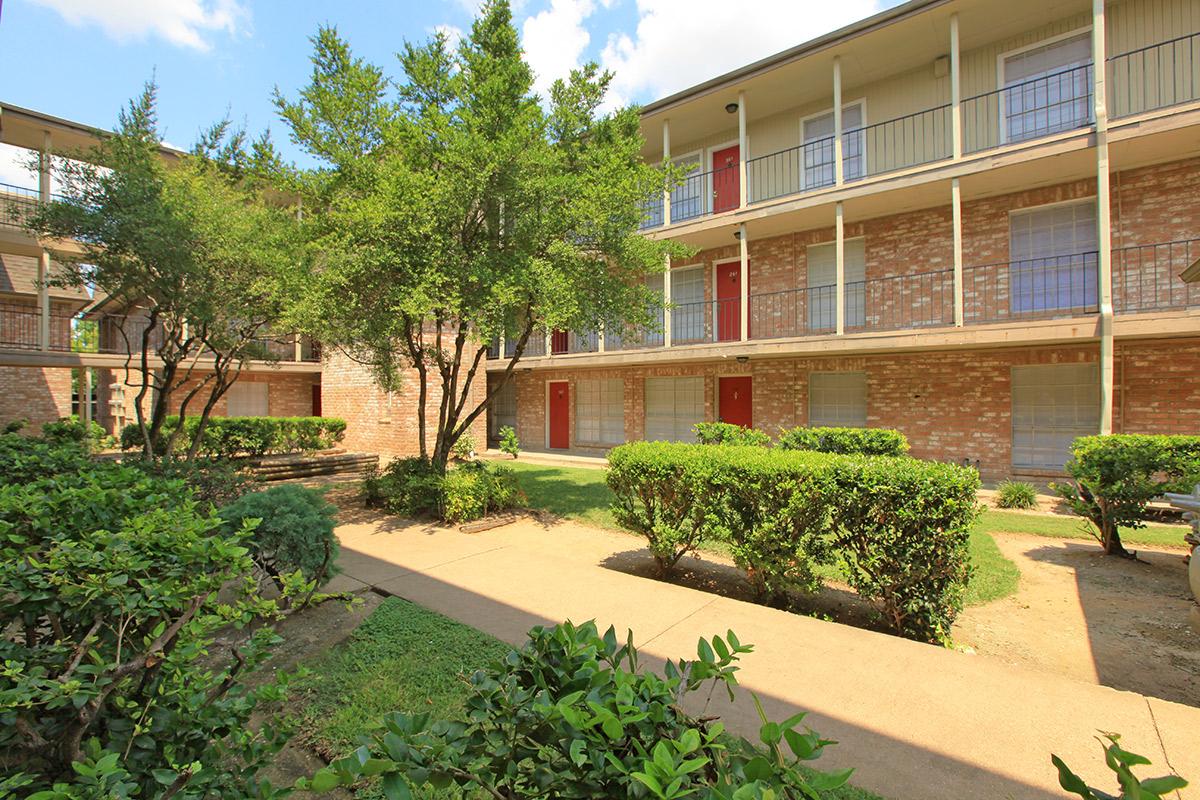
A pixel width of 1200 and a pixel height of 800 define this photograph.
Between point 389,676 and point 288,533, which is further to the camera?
point 288,533

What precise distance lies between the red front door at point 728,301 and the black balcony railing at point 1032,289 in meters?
5.41

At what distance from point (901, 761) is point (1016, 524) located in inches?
312

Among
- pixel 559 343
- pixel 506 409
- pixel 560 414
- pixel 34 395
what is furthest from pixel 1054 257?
pixel 34 395

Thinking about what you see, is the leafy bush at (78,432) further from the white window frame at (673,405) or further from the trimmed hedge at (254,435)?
the white window frame at (673,405)

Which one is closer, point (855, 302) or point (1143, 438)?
point (1143, 438)

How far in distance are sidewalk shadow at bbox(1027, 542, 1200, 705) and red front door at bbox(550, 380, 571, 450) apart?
14379 millimetres

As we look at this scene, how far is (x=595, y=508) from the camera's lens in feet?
31.6

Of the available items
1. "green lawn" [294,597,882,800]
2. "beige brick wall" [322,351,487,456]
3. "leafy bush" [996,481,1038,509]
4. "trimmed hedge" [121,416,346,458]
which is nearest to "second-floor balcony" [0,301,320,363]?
"beige brick wall" [322,351,487,456]

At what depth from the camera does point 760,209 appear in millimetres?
13805

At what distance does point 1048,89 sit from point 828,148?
4.44 meters

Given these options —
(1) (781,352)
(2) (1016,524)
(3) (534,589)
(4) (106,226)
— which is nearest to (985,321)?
(1) (781,352)

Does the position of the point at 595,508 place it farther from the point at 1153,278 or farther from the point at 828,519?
the point at 1153,278

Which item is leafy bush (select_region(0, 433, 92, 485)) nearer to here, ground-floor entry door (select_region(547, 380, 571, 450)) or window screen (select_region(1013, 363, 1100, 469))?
ground-floor entry door (select_region(547, 380, 571, 450))

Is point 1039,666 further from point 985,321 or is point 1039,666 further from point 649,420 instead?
point 649,420
